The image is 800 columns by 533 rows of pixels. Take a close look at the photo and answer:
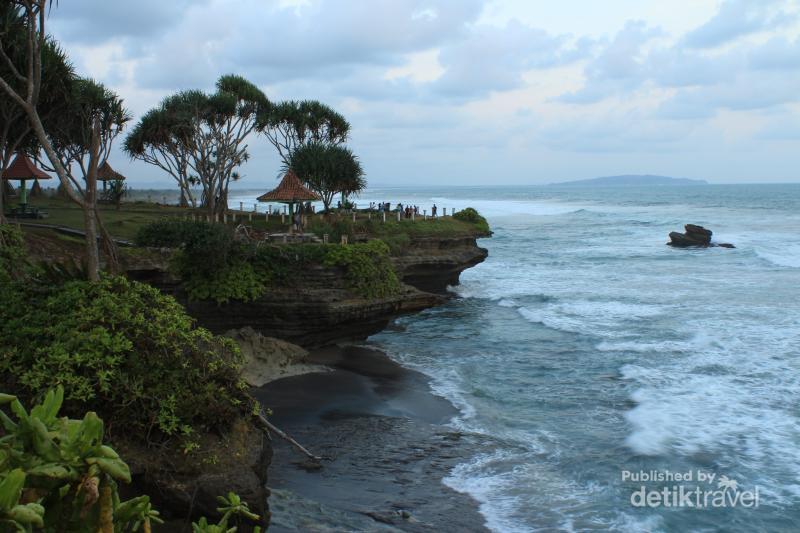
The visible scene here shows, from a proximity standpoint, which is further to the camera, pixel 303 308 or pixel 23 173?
pixel 23 173

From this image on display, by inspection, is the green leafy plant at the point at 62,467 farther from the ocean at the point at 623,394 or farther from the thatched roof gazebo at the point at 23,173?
the thatched roof gazebo at the point at 23,173

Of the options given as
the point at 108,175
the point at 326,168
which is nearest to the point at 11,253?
the point at 326,168

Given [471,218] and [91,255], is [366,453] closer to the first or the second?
[91,255]

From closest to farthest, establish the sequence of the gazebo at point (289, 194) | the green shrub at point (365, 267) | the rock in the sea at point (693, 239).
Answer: the green shrub at point (365, 267) < the gazebo at point (289, 194) < the rock in the sea at point (693, 239)

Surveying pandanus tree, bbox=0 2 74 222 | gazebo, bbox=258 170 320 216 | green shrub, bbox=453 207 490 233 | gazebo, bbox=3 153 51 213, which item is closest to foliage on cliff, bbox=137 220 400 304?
pandanus tree, bbox=0 2 74 222

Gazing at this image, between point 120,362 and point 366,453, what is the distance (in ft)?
18.3

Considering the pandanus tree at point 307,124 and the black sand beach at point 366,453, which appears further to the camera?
the pandanus tree at point 307,124

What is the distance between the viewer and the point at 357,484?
11.3m

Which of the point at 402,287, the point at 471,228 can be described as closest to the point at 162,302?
the point at 402,287

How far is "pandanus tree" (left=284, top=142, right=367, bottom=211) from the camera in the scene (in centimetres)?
3719

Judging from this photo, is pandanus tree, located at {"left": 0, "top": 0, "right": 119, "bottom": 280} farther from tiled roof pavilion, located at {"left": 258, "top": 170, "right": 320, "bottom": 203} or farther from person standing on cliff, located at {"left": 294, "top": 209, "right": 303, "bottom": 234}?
tiled roof pavilion, located at {"left": 258, "top": 170, "right": 320, "bottom": 203}

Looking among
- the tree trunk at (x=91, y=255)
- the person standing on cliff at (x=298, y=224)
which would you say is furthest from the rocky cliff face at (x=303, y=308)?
the tree trunk at (x=91, y=255)

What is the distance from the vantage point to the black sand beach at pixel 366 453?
33.2 ft

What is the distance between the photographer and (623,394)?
54.4 ft
